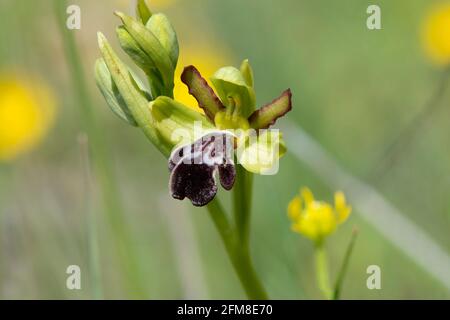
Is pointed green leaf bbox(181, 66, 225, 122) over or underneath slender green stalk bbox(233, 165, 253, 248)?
over

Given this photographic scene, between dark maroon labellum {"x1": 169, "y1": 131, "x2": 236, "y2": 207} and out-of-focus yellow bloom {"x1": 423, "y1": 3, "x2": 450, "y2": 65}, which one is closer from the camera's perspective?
dark maroon labellum {"x1": 169, "y1": 131, "x2": 236, "y2": 207}

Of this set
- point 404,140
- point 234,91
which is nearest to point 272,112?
point 234,91

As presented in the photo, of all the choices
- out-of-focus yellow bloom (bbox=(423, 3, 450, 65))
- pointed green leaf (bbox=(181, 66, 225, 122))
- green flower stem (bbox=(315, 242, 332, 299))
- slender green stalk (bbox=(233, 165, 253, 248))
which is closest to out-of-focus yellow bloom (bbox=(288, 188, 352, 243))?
green flower stem (bbox=(315, 242, 332, 299))

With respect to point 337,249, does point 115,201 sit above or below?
above

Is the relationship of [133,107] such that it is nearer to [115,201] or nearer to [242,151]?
[242,151]

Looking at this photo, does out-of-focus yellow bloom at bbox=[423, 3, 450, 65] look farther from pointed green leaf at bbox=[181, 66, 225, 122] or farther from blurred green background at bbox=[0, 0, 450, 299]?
pointed green leaf at bbox=[181, 66, 225, 122]

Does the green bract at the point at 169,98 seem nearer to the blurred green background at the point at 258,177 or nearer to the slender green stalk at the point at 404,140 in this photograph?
the blurred green background at the point at 258,177

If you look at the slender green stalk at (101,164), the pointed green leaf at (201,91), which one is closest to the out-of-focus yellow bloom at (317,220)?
the pointed green leaf at (201,91)

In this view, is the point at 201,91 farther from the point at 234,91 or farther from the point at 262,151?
the point at 262,151

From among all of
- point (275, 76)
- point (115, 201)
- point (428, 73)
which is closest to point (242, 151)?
point (115, 201)
